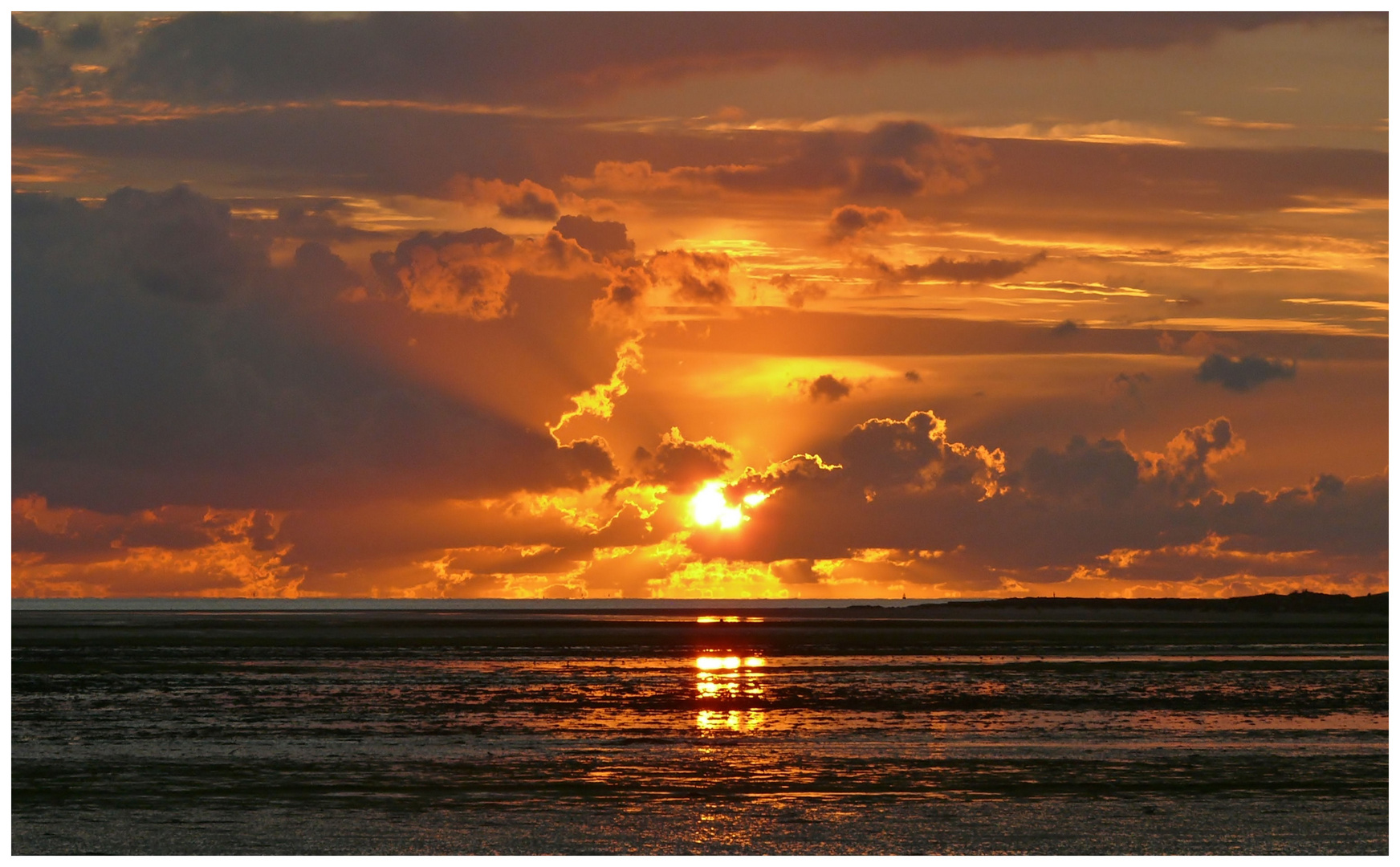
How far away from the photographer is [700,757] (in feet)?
130

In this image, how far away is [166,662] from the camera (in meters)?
78.5

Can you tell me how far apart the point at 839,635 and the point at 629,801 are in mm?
90884

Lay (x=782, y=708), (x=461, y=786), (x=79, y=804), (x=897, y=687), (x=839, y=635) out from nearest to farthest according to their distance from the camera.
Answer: (x=79, y=804), (x=461, y=786), (x=782, y=708), (x=897, y=687), (x=839, y=635)

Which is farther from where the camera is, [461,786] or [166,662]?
[166,662]

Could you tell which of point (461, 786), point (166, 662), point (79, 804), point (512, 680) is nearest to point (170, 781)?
point (79, 804)

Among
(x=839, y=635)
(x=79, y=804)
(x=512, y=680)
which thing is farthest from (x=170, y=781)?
(x=839, y=635)

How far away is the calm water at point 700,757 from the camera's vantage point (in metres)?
29.9

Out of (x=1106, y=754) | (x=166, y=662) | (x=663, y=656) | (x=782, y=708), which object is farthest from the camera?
(x=663, y=656)

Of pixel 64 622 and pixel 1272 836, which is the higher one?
pixel 64 622

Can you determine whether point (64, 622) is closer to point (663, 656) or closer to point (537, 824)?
point (663, 656)

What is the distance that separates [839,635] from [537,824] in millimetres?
93459

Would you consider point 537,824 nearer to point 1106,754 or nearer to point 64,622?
point 1106,754

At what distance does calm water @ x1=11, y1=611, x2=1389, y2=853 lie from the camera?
2994cm

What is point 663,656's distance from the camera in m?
85.9
